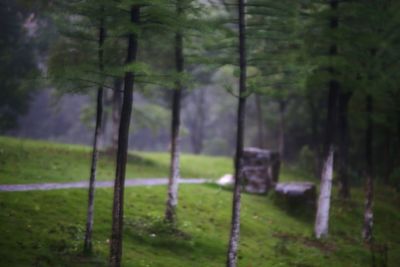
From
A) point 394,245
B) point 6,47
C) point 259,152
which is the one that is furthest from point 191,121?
point 394,245

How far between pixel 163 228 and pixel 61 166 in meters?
10.9

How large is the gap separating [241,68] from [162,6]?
3475 mm

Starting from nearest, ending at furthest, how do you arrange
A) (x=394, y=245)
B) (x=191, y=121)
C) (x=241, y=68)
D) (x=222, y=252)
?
1. (x=241, y=68)
2. (x=222, y=252)
3. (x=394, y=245)
4. (x=191, y=121)

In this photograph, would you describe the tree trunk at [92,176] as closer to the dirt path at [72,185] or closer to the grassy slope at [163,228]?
the grassy slope at [163,228]

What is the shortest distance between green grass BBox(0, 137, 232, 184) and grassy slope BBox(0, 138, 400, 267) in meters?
0.11

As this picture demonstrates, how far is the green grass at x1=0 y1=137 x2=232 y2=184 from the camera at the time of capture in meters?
20.4

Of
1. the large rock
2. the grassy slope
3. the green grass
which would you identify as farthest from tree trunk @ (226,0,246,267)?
the large rock

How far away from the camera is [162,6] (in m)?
12.0

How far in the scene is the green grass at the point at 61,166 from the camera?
2045 centimetres

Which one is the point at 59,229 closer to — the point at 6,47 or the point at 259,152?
the point at 6,47

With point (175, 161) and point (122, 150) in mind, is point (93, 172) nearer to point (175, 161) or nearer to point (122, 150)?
point (122, 150)

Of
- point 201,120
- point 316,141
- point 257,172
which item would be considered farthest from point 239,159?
point 201,120

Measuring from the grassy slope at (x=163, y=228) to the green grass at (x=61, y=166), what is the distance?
11 centimetres

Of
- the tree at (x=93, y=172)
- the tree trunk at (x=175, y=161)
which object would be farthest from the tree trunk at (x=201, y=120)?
the tree at (x=93, y=172)
